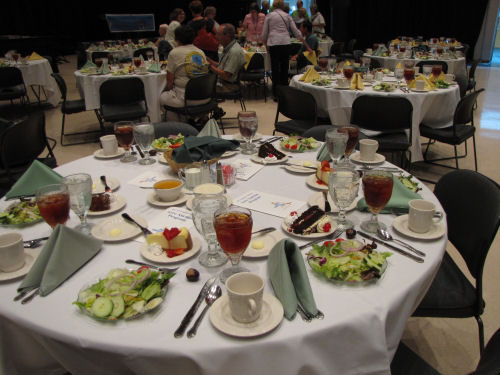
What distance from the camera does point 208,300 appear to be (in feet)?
2.95

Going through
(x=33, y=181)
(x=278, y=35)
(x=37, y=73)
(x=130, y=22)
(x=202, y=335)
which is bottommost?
(x=202, y=335)

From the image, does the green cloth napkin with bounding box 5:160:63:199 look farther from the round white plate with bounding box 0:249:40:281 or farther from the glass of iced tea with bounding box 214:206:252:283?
the glass of iced tea with bounding box 214:206:252:283

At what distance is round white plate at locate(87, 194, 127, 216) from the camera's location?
4.32 ft

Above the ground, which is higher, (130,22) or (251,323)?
(130,22)

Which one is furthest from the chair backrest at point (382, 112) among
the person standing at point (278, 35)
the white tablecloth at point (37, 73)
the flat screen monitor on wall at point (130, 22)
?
the flat screen monitor on wall at point (130, 22)

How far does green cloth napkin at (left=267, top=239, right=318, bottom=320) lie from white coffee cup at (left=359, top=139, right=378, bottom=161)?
97 cm

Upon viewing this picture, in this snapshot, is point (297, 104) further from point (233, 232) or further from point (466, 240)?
point (233, 232)

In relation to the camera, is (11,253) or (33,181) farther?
(33,181)

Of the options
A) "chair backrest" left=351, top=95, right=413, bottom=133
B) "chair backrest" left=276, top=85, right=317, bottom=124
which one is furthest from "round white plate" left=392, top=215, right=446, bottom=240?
"chair backrest" left=276, top=85, right=317, bottom=124

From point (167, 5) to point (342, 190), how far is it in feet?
52.6

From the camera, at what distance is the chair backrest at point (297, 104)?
341cm

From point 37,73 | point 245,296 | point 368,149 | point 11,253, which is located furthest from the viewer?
point 37,73

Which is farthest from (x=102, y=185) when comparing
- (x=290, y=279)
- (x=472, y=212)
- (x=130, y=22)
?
(x=130, y=22)

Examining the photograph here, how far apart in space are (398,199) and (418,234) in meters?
0.18
